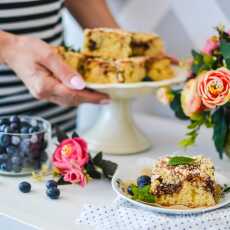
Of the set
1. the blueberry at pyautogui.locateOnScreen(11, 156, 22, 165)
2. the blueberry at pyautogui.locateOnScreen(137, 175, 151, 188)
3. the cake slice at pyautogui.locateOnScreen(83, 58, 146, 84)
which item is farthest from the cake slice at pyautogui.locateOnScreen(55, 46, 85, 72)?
the blueberry at pyautogui.locateOnScreen(137, 175, 151, 188)

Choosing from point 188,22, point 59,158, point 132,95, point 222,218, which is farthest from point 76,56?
point 222,218

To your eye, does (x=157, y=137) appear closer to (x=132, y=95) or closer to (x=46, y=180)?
(x=132, y=95)

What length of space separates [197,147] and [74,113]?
14.2 inches

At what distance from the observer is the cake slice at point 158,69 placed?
133 cm

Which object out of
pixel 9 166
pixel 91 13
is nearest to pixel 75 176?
pixel 9 166

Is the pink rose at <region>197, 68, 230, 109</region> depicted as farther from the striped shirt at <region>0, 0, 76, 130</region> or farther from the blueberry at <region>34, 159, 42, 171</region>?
the striped shirt at <region>0, 0, 76, 130</region>

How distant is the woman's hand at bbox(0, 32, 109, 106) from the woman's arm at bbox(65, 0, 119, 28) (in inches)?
13.4

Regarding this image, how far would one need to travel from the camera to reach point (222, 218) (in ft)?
3.09

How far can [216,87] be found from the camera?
1090 mm

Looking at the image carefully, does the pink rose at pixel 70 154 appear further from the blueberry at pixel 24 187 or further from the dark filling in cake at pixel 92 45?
the dark filling in cake at pixel 92 45

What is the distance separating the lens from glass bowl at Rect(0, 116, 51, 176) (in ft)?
3.79

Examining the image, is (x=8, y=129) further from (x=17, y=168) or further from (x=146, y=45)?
(x=146, y=45)

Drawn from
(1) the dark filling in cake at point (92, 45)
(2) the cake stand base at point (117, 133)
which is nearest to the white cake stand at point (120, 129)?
(2) the cake stand base at point (117, 133)

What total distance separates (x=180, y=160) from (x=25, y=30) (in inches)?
22.6
